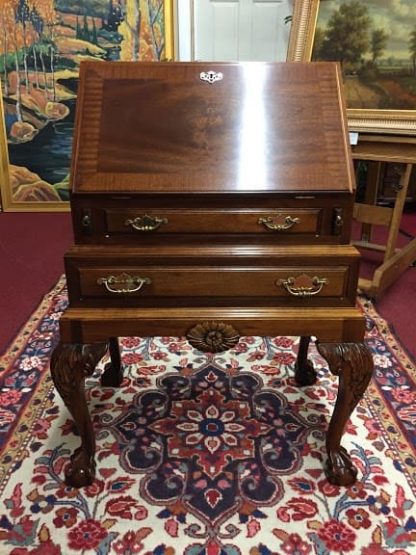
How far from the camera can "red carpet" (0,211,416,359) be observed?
268 centimetres

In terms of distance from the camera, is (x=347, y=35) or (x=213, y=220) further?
(x=347, y=35)

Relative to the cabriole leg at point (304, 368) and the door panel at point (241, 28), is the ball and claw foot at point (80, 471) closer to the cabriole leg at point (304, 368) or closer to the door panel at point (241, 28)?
the cabriole leg at point (304, 368)

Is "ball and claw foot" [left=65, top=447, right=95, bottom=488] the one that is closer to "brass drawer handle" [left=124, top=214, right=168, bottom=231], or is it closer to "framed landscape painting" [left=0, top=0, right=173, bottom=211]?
"brass drawer handle" [left=124, top=214, right=168, bottom=231]

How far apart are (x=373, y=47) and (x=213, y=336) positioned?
2448 millimetres

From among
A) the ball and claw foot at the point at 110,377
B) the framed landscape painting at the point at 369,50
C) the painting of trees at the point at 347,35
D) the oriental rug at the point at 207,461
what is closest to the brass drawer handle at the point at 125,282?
the oriental rug at the point at 207,461

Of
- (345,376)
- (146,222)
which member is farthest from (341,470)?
(146,222)

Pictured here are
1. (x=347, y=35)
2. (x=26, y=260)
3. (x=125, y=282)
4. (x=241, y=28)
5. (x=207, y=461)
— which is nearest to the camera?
(x=125, y=282)

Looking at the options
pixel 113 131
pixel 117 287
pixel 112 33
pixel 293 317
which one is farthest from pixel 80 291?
pixel 112 33

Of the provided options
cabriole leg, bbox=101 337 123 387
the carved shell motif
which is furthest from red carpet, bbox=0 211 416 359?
the carved shell motif

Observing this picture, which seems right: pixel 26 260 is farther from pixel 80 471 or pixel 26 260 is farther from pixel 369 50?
pixel 369 50

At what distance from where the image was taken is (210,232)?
1.41 meters

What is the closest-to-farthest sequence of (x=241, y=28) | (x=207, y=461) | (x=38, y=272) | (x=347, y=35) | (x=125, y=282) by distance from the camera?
(x=125, y=282) < (x=207, y=461) < (x=347, y=35) < (x=38, y=272) < (x=241, y=28)

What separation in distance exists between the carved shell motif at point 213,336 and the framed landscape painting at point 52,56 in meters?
3.64

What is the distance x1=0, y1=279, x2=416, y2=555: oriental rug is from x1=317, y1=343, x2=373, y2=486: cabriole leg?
0.48 feet
